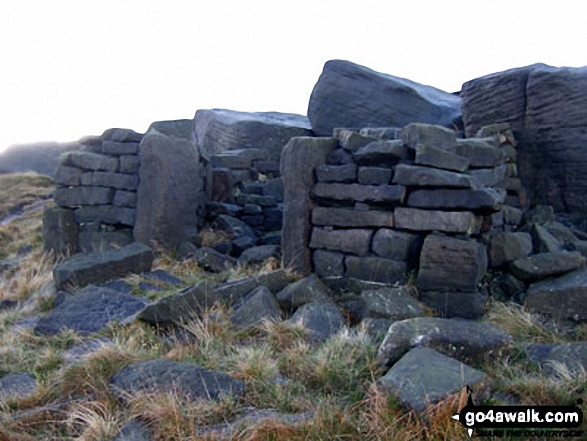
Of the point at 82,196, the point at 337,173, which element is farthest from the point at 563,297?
the point at 82,196

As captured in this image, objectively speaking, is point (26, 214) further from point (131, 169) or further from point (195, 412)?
point (195, 412)

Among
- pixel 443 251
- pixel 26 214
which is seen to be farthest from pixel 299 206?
pixel 26 214

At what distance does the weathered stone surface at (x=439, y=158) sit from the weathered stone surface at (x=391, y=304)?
3.99ft

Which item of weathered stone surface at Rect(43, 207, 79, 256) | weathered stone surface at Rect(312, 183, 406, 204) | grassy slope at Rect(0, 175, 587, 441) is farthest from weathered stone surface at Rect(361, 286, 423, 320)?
weathered stone surface at Rect(43, 207, 79, 256)

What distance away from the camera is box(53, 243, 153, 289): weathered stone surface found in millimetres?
6027

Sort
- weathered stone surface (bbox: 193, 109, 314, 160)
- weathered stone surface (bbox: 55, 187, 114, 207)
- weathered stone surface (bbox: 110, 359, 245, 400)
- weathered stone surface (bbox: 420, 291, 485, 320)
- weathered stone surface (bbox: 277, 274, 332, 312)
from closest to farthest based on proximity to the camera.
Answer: weathered stone surface (bbox: 110, 359, 245, 400)
weathered stone surface (bbox: 420, 291, 485, 320)
weathered stone surface (bbox: 277, 274, 332, 312)
weathered stone surface (bbox: 55, 187, 114, 207)
weathered stone surface (bbox: 193, 109, 314, 160)

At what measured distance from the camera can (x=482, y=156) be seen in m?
5.82

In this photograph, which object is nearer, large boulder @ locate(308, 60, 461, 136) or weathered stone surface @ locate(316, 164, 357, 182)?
weathered stone surface @ locate(316, 164, 357, 182)

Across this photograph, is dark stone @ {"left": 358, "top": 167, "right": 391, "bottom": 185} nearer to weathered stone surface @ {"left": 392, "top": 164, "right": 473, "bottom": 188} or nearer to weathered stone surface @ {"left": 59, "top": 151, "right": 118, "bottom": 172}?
weathered stone surface @ {"left": 392, "top": 164, "right": 473, "bottom": 188}

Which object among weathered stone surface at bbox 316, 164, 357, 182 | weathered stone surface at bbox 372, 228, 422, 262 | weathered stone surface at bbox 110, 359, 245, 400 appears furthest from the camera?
weathered stone surface at bbox 316, 164, 357, 182

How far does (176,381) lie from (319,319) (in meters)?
1.67

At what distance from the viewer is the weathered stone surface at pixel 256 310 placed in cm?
496

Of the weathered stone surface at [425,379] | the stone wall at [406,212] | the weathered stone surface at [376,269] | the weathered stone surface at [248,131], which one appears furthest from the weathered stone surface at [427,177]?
the weathered stone surface at [248,131]

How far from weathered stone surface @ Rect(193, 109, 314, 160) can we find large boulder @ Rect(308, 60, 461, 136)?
72 centimetres
